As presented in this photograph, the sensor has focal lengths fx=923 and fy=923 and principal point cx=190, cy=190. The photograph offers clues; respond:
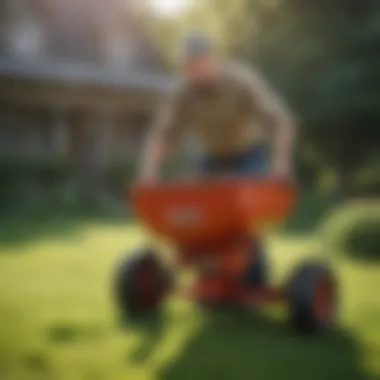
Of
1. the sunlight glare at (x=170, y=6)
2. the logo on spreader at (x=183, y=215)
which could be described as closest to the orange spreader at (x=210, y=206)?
the logo on spreader at (x=183, y=215)

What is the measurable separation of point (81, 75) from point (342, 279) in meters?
0.75

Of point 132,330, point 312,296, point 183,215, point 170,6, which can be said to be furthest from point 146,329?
point 170,6

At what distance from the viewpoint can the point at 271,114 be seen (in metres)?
1.99

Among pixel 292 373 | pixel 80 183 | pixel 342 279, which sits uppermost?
pixel 80 183

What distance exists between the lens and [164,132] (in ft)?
6.72

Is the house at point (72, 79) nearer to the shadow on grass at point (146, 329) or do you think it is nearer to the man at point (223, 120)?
the man at point (223, 120)

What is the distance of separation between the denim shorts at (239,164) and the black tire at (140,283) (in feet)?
0.82

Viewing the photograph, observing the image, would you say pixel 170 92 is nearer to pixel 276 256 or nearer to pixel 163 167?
pixel 163 167

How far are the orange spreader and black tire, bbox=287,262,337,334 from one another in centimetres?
14

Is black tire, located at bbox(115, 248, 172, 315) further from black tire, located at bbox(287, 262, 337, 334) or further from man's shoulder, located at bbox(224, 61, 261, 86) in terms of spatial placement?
man's shoulder, located at bbox(224, 61, 261, 86)

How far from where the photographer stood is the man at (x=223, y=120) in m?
1.99

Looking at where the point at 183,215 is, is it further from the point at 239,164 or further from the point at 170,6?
the point at 170,6

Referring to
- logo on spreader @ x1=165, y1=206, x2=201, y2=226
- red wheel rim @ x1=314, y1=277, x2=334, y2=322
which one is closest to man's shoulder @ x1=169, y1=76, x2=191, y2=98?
logo on spreader @ x1=165, y1=206, x2=201, y2=226

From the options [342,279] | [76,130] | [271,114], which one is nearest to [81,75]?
[76,130]
